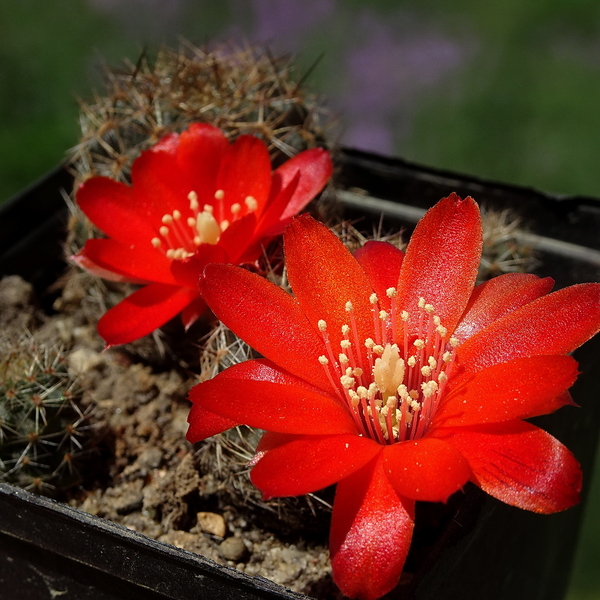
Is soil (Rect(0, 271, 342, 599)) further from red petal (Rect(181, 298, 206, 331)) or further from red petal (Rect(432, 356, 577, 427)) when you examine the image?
red petal (Rect(432, 356, 577, 427))

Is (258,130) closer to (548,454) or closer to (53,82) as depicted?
(548,454)

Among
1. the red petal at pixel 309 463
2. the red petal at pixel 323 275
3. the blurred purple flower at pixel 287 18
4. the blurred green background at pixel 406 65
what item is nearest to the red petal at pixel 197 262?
the red petal at pixel 323 275

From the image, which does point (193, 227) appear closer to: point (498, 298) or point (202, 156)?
point (202, 156)

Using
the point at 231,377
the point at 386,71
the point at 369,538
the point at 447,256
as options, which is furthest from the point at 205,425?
the point at 386,71

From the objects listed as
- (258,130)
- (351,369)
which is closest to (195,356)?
(258,130)

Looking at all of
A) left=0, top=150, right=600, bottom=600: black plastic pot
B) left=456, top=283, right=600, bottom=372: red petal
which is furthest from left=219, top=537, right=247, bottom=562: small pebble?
left=456, top=283, right=600, bottom=372: red petal

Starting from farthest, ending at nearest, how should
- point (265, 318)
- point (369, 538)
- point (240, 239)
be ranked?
point (240, 239)
point (265, 318)
point (369, 538)
